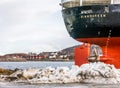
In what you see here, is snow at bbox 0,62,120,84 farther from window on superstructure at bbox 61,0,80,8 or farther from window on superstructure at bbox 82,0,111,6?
window on superstructure at bbox 61,0,80,8

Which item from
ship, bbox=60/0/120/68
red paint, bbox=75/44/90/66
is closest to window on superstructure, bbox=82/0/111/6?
ship, bbox=60/0/120/68

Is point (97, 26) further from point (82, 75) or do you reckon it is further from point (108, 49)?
point (82, 75)

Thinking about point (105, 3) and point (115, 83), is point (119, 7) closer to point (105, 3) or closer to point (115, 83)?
point (105, 3)

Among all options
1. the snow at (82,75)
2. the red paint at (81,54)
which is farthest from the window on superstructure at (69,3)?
the snow at (82,75)

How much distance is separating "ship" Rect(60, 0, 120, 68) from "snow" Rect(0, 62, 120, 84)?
3037mm

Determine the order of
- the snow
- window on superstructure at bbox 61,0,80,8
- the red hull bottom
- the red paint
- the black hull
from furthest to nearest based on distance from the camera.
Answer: the red paint < window on superstructure at bbox 61,0,80,8 < the red hull bottom < the black hull < the snow

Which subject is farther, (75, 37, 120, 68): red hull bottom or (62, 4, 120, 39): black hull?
(75, 37, 120, 68): red hull bottom

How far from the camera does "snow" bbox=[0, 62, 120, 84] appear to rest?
143 feet

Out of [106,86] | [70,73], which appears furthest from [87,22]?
[106,86]

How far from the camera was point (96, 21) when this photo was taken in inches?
1869

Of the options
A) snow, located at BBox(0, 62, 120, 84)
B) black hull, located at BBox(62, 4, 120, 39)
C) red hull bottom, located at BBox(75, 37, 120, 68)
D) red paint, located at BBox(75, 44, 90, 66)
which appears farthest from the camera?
red paint, located at BBox(75, 44, 90, 66)

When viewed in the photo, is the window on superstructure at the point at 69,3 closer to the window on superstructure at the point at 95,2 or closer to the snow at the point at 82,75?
the window on superstructure at the point at 95,2

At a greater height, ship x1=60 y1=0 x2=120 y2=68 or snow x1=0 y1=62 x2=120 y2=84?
ship x1=60 y1=0 x2=120 y2=68

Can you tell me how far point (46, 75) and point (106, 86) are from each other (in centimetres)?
593
